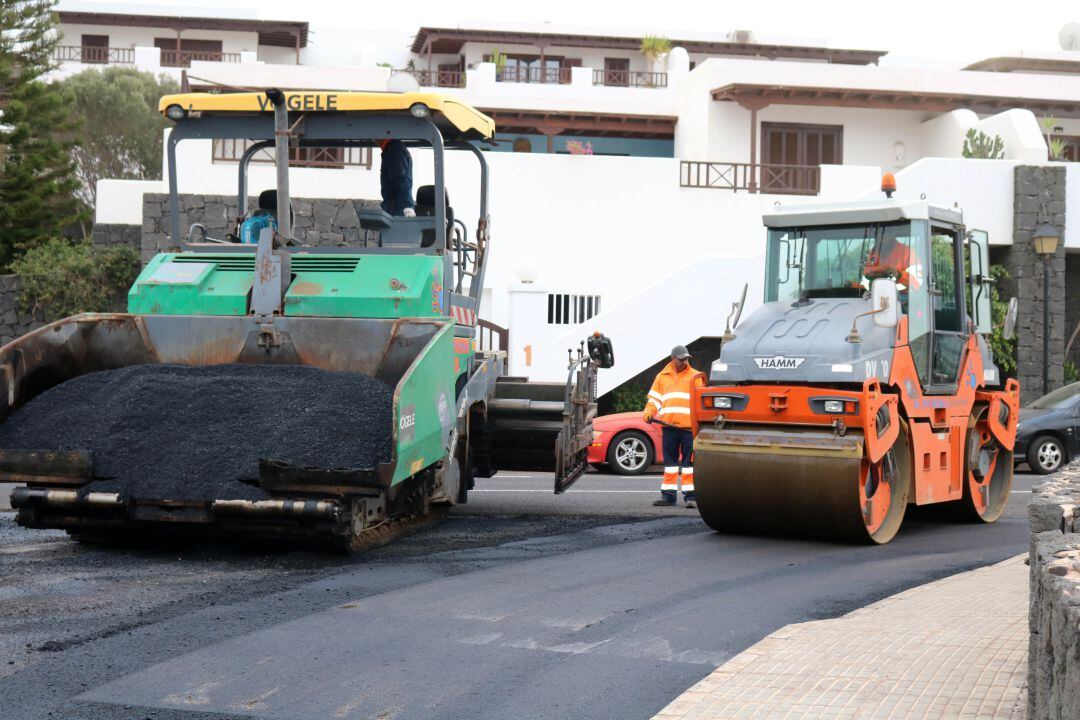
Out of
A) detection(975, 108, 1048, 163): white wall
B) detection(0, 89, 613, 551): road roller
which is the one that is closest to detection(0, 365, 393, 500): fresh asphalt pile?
detection(0, 89, 613, 551): road roller

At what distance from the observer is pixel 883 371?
962cm

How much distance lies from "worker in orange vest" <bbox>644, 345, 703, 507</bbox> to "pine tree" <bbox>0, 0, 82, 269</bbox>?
16735 mm

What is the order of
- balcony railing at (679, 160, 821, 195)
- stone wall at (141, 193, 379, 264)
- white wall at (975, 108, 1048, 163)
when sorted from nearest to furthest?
1. stone wall at (141, 193, 379, 264)
2. white wall at (975, 108, 1048, 163)
3. balcony railing at (679, 160, 821, 195)

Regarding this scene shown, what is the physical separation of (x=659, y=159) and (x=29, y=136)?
43.0ft

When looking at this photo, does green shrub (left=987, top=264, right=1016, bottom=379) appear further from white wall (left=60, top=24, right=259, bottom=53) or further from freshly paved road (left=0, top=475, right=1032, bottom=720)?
white wall (left=60, top=24, right=259, bottom=53)

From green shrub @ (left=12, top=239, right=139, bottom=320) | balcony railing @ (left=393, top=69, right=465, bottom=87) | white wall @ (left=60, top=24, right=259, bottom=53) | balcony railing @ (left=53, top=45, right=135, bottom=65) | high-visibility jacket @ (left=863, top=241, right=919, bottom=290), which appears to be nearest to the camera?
high-visibility jacket @ (left=863, top=241, right=919, bottom=290)

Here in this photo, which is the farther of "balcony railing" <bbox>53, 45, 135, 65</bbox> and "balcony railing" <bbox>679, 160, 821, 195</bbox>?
"balcony railing" <bbox>53, 45, 135, 65</bbox>

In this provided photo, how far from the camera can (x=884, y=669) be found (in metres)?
5.57

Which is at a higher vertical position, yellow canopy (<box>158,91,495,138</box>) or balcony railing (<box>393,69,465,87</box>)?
balcony railing (<box>393,69,465,87</box>)

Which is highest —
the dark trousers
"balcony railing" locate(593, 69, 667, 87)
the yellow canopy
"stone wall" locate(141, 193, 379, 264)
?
"balcony railing" locate(593, 69, 667, 87)

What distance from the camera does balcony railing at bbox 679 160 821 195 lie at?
23.1 metres

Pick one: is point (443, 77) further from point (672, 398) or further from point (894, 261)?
point (894, 261)

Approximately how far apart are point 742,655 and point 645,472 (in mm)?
10779

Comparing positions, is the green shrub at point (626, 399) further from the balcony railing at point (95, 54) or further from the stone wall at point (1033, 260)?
the balcony railing at point (95, 54)
